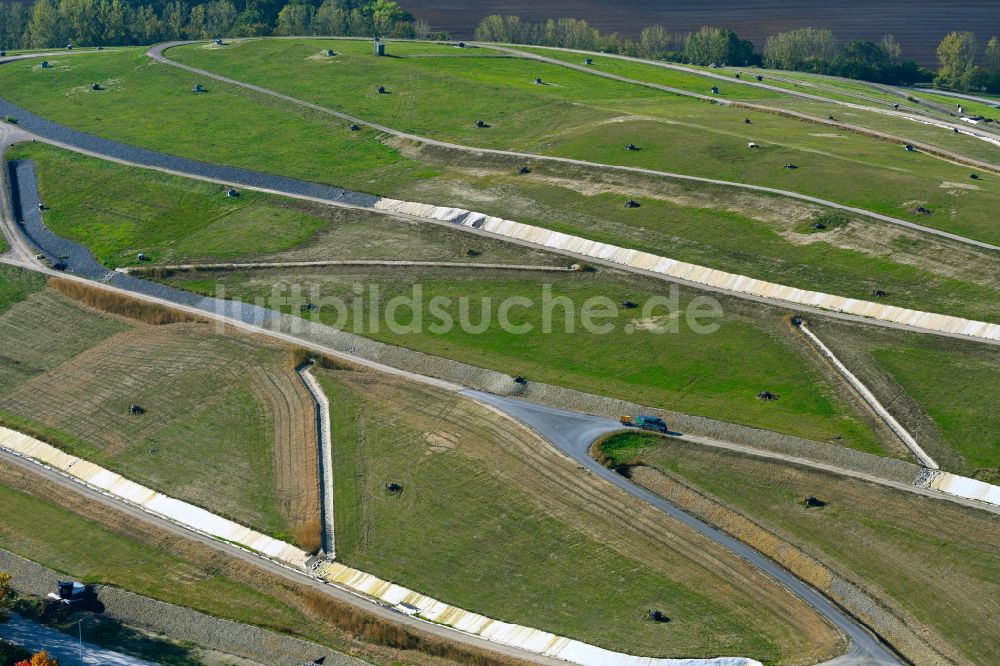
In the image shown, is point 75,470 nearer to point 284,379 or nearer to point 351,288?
point 284,379

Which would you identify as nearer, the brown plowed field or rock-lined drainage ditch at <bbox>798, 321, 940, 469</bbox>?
the brown plowed field

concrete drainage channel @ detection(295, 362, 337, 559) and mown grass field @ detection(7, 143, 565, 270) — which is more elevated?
mown grass field @ detection(7, 143, 565, 270)

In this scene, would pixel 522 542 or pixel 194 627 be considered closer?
pixel 194 627

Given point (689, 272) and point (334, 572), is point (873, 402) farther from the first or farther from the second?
point (334, 572)

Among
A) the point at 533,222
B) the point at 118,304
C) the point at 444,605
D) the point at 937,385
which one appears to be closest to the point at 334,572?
the point at 444,605

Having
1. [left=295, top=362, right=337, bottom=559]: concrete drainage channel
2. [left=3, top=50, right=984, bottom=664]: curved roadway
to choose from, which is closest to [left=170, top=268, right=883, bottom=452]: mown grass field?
[left=3, top=50, right=984, bottom=664]: curved roadway

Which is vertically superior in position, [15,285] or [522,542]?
[15,285]

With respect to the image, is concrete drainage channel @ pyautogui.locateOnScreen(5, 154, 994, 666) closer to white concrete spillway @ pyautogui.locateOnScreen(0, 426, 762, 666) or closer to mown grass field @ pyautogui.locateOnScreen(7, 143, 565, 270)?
white concrete spillway @ pyautogui.locateOnScreen(0, 426, 762, 666)

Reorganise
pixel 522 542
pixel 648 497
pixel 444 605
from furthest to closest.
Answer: pixel 648 497 → pixel 522 542 → pixel 444 605
